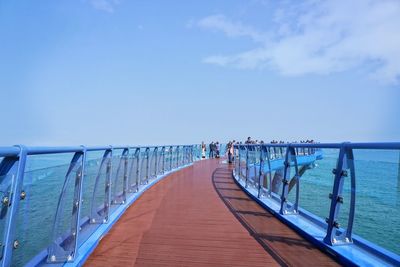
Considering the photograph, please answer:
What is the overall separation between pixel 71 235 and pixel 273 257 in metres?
1.99

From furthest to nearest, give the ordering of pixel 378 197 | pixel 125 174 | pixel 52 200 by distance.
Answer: pixel 125 174, pixel 378 197, pixel 52 200

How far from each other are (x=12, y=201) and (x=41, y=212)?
2.29ft

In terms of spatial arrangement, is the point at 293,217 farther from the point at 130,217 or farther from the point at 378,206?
the point at 130,217

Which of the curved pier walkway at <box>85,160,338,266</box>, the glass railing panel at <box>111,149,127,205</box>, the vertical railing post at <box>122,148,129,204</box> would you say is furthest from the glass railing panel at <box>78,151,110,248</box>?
the vertical railing post at <box>122,148,129,204</box>

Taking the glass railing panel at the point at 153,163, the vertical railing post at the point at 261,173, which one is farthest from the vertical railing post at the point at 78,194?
the glass railing panel at the point at 153,163

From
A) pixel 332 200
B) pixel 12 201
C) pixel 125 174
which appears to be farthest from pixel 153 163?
pixel 12 201

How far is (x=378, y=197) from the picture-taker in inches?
127

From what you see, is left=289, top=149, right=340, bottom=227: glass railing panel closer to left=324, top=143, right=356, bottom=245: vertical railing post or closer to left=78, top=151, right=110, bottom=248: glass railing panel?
left=324, top=143, right=356, bottom=245: vertical railing post

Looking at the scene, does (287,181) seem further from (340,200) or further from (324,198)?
(340,200)

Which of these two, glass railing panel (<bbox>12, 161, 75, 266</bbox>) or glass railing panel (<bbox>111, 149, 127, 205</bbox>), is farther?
glass railing panel (<bbox>111, 149, 127, 205</bbox>)

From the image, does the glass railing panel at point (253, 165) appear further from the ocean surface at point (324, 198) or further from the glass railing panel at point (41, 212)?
the glass railing panel at point (41, 212)

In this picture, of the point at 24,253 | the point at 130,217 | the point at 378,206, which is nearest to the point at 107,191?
the point at 130,217

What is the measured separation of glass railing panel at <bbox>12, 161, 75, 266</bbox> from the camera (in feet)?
7.52

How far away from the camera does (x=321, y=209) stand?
4.27 m
